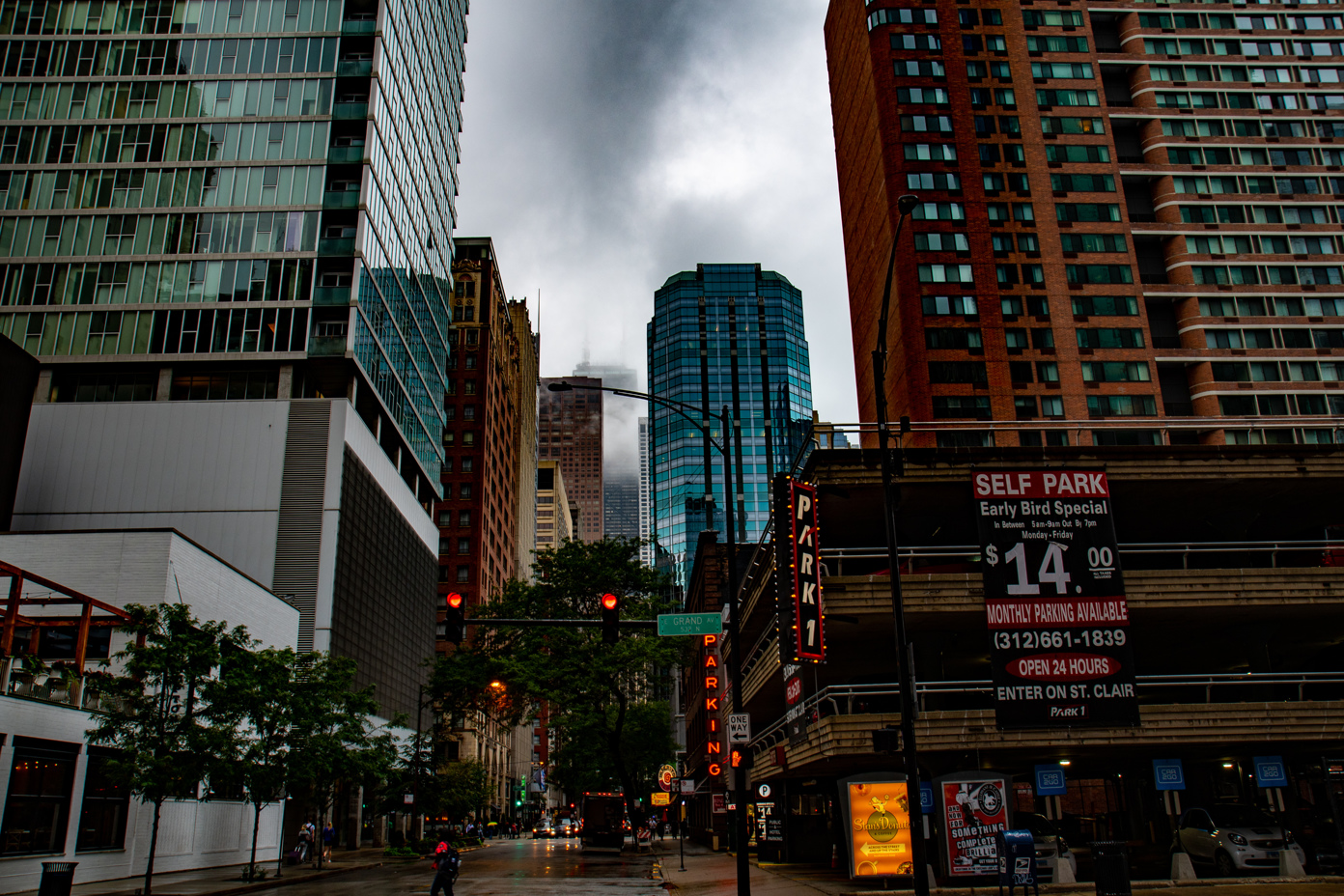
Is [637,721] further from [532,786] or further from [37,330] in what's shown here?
[532,786]

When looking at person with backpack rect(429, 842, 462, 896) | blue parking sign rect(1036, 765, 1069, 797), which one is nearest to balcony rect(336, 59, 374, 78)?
person with backpack rect(429, 842, 462, 896)

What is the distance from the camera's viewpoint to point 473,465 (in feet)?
382

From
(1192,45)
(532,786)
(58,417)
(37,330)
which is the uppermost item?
(1192,45)

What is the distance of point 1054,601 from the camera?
25625 mm

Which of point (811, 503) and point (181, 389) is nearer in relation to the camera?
point (811, 503)

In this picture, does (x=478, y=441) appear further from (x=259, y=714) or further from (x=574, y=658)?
(x=259, y=714)

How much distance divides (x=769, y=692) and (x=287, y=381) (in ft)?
131

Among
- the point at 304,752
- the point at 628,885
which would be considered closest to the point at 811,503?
the point at 628,885

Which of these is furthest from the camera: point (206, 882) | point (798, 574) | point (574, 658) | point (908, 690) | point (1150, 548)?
point (574, 658)

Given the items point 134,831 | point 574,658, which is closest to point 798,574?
point 134,831

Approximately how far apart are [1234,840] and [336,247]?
58.5 m

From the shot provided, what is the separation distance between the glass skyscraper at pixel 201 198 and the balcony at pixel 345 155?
0.09 m

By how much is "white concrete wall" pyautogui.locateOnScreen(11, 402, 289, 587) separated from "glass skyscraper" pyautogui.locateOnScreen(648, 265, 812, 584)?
118 metres

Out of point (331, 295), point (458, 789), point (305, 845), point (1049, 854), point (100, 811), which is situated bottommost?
point (305, 845)
